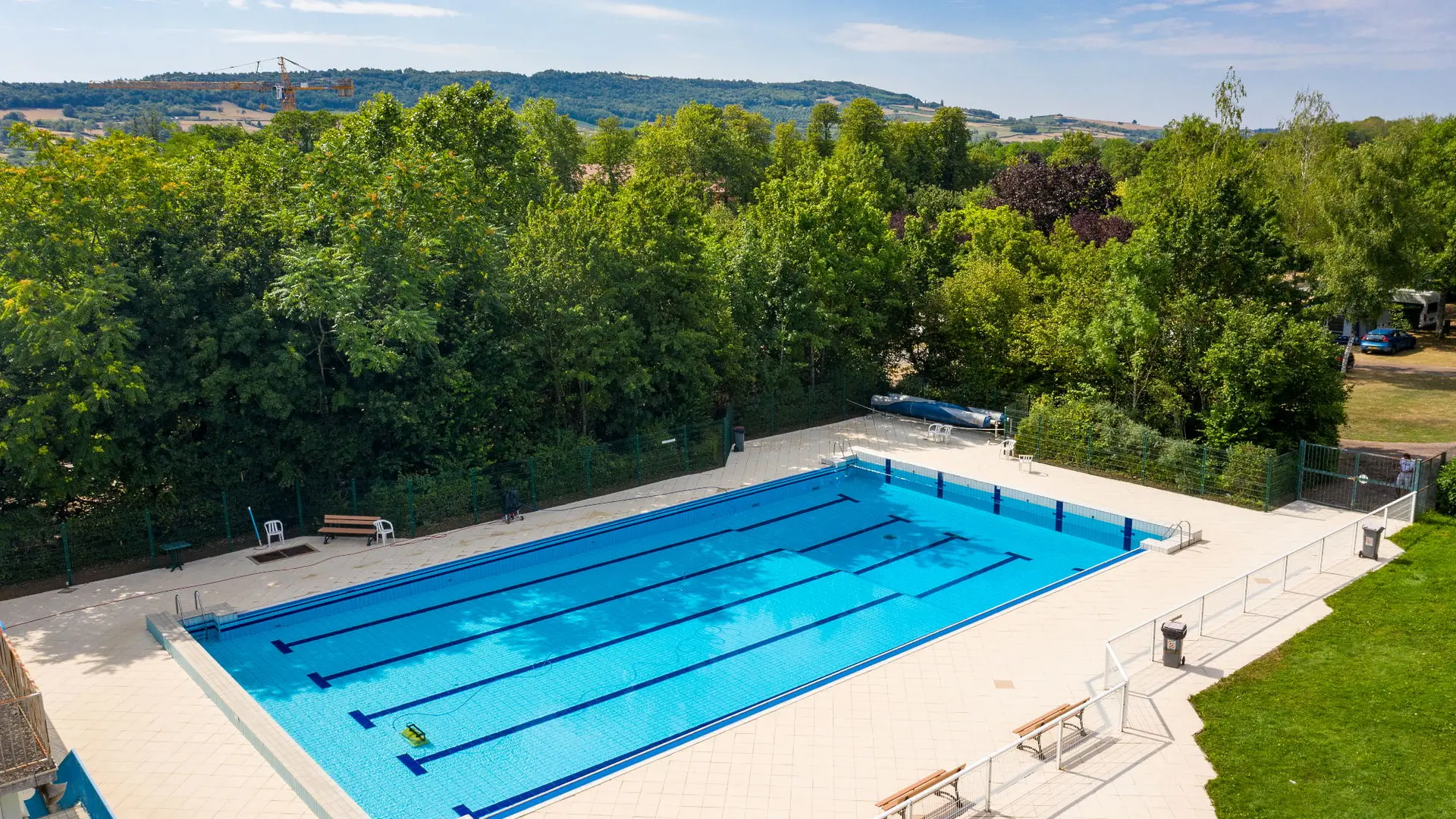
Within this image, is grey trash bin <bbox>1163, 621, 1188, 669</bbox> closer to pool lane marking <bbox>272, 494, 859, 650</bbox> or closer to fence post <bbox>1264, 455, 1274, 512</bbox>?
fence post <bbox>1264, 455, 1274, 512</bbox>

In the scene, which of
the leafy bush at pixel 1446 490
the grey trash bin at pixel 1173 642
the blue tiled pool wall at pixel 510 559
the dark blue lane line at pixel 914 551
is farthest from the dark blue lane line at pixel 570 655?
the leafy bush at pixel 1446 490

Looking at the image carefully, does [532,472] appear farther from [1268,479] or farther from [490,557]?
[1268,479]

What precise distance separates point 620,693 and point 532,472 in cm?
795

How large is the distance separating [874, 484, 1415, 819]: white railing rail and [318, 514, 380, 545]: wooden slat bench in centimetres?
1280

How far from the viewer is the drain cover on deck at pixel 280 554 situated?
17.8 meters

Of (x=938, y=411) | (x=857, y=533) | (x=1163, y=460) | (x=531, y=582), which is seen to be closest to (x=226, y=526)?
(x=531, y=582)

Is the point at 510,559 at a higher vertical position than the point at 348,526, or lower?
lower

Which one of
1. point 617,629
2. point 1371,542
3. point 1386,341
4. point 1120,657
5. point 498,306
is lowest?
point 617,629

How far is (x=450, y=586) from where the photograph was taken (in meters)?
17.5

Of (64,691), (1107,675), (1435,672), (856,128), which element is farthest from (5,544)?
(856,128)

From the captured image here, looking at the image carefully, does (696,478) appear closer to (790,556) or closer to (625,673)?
(790,556)

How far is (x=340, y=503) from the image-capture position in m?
19.3

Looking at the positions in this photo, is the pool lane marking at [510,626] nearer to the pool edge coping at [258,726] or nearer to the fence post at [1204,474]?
the pool edge coping at [258,726]

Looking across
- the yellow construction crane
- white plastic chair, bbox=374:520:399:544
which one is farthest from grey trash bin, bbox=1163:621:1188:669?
the yellow construction crane
